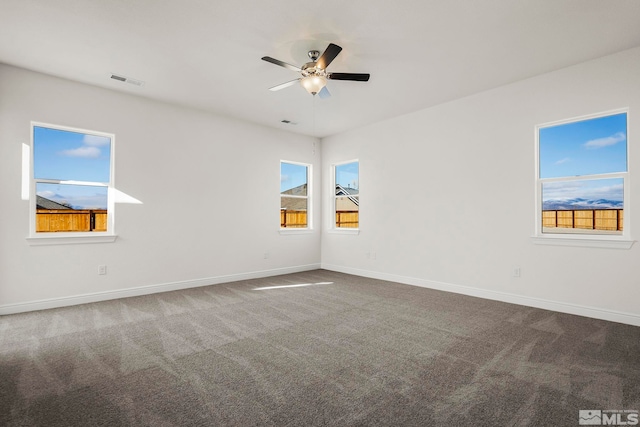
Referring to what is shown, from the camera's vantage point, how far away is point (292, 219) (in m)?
6.51

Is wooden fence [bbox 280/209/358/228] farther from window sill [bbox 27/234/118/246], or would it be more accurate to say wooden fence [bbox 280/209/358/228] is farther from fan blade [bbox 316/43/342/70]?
fan blade [bbox 316/43/342/70]

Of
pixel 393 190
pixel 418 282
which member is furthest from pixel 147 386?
pixel 393 190

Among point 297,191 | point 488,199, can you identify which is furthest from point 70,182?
point 488,199

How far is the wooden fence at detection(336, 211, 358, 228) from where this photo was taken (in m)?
6.29

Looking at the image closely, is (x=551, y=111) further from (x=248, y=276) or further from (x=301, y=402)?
(x=248, y=276)

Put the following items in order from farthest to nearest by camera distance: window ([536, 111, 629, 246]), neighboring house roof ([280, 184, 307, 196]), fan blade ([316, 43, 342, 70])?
neighboring house roof ([280, 184, 307, 196]), window ([536, 111, 629, 246]), fan blade ([316, 43, 342, 70])

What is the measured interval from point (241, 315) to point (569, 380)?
299 cm

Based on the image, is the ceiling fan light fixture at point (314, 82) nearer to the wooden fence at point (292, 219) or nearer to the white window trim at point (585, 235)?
the white window trim at point (585, 235)

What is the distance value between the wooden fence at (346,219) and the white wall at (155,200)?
0.80m

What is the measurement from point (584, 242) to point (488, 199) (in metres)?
1.16

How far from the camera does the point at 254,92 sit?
170 inches

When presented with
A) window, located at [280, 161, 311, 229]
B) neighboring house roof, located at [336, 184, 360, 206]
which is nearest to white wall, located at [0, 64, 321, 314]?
window, located at [280, 161, 311, 229]

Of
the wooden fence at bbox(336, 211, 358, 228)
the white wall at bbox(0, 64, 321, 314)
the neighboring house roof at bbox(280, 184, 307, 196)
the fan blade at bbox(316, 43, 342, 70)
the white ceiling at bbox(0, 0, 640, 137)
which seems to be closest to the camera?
the white ceiling at bbox(0, 0, 640, 137)

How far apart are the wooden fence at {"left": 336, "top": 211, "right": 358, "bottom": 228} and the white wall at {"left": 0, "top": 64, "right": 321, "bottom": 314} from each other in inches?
31.4
